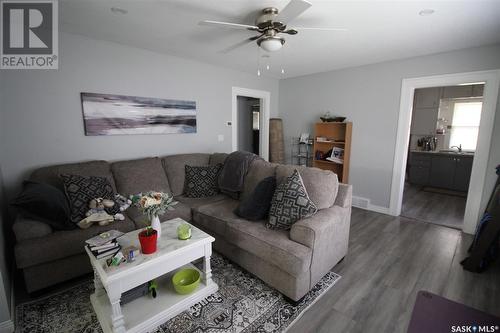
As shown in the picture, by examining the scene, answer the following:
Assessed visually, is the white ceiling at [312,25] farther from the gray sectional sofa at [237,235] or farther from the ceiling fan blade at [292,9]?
the gray sectional sofa at [237,235]

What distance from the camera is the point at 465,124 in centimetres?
500

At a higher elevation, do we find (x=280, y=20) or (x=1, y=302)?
(x=280, y=20)

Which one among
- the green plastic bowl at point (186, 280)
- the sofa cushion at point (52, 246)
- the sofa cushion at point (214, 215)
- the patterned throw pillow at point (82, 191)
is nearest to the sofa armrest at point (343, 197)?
the sofa cushion at point (214, 215)

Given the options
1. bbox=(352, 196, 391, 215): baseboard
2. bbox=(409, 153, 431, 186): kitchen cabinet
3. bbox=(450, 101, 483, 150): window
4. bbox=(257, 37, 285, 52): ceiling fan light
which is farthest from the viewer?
bbox=(409, 153, 431, 186): kitchen cabinet

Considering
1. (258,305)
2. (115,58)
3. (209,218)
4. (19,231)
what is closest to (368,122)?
(209,218)

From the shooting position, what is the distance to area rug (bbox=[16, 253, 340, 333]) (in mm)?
1624

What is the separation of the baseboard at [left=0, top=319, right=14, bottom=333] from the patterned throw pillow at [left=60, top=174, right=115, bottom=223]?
777 millimetres

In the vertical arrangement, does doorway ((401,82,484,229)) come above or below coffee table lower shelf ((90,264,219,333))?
above

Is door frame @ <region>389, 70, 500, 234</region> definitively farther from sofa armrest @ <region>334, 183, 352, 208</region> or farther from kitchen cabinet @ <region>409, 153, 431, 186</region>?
kitchen cabinet @ <region>409, 153, 431, 186</region>

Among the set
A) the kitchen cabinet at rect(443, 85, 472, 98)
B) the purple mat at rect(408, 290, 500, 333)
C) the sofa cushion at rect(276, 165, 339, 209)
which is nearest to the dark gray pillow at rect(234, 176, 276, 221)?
the sofa cushion at rect(276, 165, 339, 209)

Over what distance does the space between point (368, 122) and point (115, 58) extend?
384 cm

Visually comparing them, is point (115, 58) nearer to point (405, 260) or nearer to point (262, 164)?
point (262, 164)

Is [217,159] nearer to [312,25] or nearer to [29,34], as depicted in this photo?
[312,25]

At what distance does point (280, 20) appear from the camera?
1.78 m
